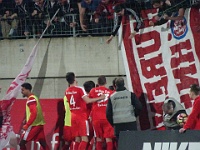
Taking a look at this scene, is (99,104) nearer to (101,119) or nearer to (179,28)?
(101,119)

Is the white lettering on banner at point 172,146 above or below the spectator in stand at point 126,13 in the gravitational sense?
below

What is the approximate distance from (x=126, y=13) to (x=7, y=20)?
3.64 metres

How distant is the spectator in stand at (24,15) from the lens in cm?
2119

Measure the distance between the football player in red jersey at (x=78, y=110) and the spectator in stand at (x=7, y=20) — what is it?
10.4 ft

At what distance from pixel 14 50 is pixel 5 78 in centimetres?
72

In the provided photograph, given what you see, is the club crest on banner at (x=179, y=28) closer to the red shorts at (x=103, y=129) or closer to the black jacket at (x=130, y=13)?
the black jacket at (x=130, y=13)

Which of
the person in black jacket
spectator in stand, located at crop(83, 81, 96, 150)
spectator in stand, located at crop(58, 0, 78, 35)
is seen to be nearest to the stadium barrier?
the person in black jacket

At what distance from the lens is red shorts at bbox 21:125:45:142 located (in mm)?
19438

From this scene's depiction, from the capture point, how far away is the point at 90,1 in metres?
20.3

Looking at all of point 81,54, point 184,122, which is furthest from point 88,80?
point 184,122

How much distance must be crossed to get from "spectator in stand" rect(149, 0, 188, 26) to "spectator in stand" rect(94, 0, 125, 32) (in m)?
1.30

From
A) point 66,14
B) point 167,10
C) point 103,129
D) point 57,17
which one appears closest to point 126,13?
point 167,10

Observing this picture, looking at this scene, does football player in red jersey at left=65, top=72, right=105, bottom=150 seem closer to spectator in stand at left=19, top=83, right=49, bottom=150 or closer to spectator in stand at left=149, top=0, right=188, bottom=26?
spectator in stand at left=19, top=83, right=49, bottom=150

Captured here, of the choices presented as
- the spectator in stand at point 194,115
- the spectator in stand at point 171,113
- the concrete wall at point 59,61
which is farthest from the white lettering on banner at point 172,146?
the concrete wall at point 59,61
